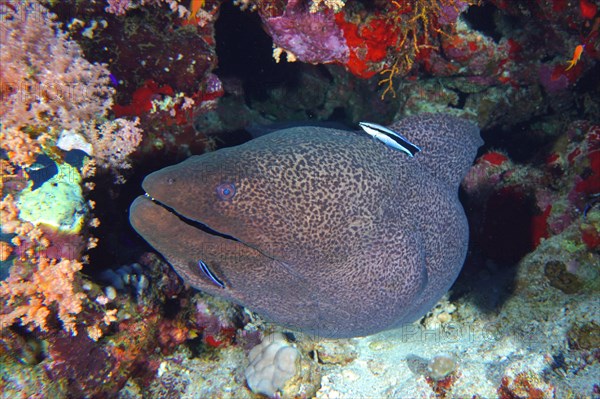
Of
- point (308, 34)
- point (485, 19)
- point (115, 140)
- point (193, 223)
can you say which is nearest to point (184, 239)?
point (193, 223)

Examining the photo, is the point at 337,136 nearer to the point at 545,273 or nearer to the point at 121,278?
the point at 121,278

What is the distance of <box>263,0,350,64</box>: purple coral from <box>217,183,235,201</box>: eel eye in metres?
2.10

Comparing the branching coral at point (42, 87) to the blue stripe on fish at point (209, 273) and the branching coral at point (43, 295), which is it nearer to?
the branching coral at point (43, 295)

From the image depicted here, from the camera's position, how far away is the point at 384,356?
13.4 ft

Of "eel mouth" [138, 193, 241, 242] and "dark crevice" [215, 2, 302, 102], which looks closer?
"eel mouth" [138, 193, 241, 242]

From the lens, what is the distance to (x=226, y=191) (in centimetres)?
258

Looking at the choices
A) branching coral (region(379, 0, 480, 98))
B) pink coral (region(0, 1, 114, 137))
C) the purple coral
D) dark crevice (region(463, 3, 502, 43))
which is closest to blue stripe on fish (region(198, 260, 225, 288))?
pink coral (region(0, 1, 114, 137))

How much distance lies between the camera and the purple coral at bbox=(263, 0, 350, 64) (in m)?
3.73

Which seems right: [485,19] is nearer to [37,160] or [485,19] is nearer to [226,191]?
[226,191]

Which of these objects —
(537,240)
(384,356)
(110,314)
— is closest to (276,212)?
(110,314)

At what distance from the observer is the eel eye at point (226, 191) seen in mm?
2576

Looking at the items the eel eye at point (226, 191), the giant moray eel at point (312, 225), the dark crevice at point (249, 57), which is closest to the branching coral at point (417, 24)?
the giant moray eel at point (312, 225)

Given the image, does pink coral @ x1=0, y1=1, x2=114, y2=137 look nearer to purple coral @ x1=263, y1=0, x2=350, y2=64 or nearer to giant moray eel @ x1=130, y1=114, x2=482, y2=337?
giant moray eel @ x1=130, y1=114, x2=482, y2=337

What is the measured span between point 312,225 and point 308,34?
2.27 metres
